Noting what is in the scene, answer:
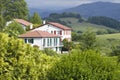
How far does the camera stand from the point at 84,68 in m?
19.8

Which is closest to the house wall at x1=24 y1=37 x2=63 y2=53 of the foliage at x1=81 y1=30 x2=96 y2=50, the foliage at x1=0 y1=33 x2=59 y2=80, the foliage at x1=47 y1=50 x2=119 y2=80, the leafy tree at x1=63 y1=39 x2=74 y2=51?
the leafy tree at x1=63 y1=39 x2=74 y2=51

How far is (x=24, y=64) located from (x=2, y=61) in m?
1.06

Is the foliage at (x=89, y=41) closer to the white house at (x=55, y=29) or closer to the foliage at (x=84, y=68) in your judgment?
the white house at (x=55, y=29)

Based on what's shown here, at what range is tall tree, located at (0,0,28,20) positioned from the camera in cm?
11175

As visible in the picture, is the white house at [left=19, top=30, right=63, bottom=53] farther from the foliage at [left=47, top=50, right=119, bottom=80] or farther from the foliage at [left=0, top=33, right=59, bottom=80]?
the foliage at [left=47, top=50, right=119, bottom=80]

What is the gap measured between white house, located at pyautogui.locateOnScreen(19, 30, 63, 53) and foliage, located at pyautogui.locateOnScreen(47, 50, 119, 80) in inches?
2014

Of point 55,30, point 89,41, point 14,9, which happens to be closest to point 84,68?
point 89,41

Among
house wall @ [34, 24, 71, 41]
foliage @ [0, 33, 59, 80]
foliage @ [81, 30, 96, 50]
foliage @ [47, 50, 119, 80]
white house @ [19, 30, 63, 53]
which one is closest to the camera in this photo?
foliage @ [47, 50, 119, 80]

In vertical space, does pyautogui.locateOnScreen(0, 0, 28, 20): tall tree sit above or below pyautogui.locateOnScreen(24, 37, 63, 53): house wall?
above

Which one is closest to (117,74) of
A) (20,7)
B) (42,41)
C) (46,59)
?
(46,59)

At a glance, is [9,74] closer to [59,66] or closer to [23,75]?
[23,75]

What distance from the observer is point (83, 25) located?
612 feet

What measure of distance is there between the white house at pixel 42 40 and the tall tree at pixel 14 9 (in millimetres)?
36811

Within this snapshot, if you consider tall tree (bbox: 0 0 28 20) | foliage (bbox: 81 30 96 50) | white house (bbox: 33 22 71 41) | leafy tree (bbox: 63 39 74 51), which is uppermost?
tall tree (bbox: 0 0 28 20)
